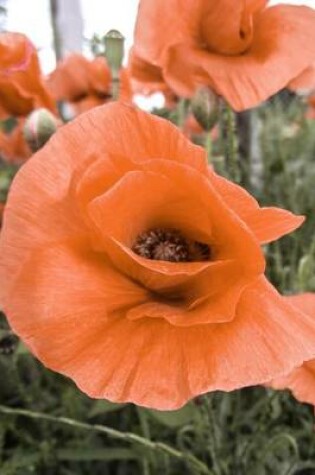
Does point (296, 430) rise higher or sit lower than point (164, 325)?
lower

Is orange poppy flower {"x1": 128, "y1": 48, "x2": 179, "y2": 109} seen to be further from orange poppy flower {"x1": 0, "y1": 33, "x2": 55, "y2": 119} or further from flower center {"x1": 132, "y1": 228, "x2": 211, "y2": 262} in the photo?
flower center {"x1": 132, "y1": 228, "x2": 211, "y2": 262}

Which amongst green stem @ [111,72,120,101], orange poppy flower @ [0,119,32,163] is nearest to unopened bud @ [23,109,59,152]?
green stem @ [111,72,120,101]

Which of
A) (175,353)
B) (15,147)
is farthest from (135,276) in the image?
(15,147)

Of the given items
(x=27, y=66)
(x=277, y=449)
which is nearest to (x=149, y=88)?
(x=27, y=66)

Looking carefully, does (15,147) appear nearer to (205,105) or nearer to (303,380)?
(205,105)

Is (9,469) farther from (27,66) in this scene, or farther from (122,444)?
(27,66)

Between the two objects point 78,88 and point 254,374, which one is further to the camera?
point 78,88
